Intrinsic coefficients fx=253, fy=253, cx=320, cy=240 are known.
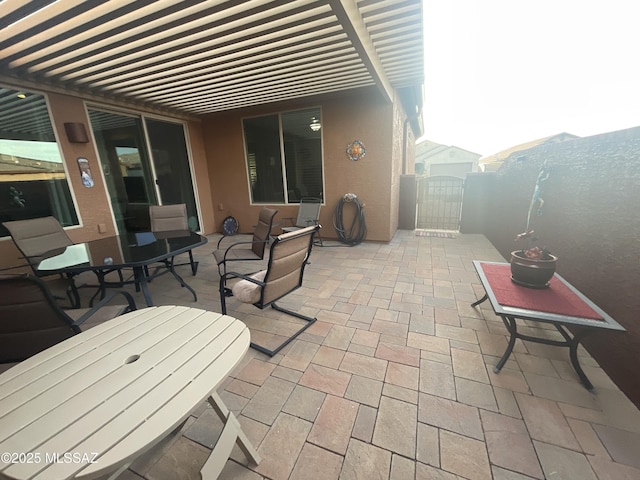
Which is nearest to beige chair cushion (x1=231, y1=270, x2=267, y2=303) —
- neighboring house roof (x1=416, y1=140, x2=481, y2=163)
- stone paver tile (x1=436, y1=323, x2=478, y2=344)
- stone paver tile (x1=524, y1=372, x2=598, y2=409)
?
stone paver tile (x1=436, y1=323, x2=478, y2=344)

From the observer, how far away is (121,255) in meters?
2.33

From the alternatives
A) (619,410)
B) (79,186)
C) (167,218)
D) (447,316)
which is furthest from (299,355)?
(79,186)

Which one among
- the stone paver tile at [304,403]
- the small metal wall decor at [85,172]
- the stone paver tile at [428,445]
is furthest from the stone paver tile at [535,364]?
the small metal wall decor at [85,172]

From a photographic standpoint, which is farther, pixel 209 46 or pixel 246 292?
pixel 209 46

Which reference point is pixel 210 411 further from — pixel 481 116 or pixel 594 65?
pixel 481 116

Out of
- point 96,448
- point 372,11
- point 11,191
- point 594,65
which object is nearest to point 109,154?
point 11,191

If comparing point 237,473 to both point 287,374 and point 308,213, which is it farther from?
point 308,213

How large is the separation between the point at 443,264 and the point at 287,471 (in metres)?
3.22

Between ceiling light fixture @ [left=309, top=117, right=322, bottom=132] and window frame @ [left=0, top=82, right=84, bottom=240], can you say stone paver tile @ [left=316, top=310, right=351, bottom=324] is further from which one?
window frame @ [left=0, top=82, right=84, bottom=240]

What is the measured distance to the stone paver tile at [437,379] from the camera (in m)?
1.51

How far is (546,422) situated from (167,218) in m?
4.16

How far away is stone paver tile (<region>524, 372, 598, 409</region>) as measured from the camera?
1411mm

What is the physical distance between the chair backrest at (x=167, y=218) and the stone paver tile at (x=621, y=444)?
13.5 feet

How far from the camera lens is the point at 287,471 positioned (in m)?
1.12
